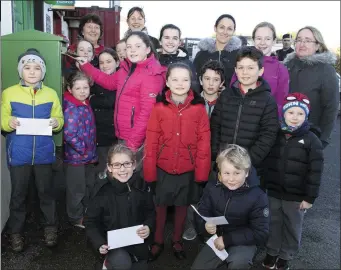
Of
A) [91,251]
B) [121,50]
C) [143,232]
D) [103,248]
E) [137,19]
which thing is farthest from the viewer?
[137,19]

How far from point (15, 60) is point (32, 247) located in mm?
1806

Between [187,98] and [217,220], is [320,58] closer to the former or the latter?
[187,98]

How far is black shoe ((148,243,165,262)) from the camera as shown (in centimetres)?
325

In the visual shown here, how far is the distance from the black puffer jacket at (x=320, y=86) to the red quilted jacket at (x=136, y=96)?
144 cm

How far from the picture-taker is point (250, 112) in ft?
9.84

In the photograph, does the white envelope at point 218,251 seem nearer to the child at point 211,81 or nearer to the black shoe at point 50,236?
the child at point 211,81

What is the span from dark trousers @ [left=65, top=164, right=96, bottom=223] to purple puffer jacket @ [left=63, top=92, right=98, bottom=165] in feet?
0.36

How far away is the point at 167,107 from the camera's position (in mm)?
3066

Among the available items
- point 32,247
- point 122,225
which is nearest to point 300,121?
point 122,225

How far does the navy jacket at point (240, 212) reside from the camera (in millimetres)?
2605

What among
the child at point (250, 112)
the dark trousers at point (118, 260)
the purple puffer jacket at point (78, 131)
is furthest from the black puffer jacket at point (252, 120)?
the purple puffer jacket at point (78, 131)

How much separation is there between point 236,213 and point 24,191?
1942 mm

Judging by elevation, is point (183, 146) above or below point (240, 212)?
above

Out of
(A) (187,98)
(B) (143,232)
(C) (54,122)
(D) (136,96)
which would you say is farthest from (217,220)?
(C) (54,122)
